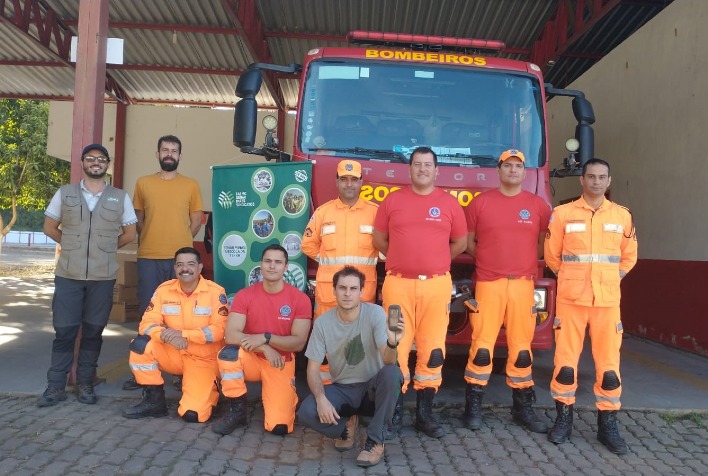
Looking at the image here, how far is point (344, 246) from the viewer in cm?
385

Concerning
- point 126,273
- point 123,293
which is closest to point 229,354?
point 126,273

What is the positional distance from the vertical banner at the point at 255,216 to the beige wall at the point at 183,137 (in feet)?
26.1

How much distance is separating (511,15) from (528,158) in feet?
19.1

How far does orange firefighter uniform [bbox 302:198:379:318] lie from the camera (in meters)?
3.84

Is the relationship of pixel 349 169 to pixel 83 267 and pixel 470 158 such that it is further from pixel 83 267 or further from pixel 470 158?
pixel 83 267

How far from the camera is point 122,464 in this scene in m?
3.10

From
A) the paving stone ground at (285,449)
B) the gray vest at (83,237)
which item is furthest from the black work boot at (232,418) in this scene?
the gray vest at (83,237)

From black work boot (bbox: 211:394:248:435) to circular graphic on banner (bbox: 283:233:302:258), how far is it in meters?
1.08

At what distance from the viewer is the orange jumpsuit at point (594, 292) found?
141 inches

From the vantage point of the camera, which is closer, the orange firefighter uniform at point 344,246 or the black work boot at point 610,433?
the black work boot at point 610,433

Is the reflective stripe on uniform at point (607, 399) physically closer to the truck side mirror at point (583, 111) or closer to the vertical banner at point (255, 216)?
the vertical banner at point (255, 216)

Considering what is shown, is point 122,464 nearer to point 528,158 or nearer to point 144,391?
point 144,391

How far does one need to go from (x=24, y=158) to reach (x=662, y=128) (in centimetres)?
1523

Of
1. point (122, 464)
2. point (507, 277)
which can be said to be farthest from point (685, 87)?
point (122, 464)
